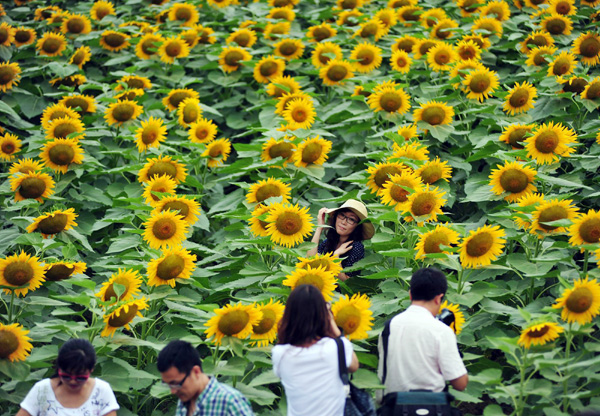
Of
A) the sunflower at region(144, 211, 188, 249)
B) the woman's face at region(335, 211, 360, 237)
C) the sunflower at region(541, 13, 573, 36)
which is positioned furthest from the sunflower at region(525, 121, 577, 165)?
the sunflower at region(541, 13, 573, 36)

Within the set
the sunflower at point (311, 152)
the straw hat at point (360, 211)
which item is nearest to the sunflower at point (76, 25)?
the sunflower at point (311, 152)

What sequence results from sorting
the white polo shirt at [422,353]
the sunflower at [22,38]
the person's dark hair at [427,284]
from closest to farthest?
1. the white polo shirt at [422,353]
2. the person's dark hair at [427,284]
3. the sunflower at [22,38]

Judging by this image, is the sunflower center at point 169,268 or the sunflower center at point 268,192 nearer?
the sunflower center at point 169,268

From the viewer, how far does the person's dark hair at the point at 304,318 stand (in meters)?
3.48

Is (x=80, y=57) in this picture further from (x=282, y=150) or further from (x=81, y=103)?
(x=282, y=150)

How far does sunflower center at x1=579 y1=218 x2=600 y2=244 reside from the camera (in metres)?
4.27

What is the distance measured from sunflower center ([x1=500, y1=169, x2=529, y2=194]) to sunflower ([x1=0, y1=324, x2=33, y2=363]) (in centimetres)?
318

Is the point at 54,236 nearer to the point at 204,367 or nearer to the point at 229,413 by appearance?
the point at 204,367

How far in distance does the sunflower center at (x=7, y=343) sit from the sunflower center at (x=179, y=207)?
5.02 ft

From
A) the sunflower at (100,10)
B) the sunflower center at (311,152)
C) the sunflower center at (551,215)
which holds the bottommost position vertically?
the sunflower at (100,10)

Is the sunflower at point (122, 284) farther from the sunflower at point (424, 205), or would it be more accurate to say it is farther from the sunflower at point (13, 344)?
the sunflower at point (424, 205)

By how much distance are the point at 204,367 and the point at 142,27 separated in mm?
6382

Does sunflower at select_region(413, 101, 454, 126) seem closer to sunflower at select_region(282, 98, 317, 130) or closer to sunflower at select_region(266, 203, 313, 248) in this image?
sunflower at select_region(282, 98, 317, 130)

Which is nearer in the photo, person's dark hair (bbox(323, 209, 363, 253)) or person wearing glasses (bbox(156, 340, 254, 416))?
person wearing glasses (bbox(156, 340, 254, 416))
